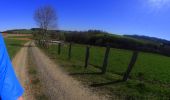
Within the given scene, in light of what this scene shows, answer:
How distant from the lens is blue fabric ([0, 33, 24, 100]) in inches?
55.0

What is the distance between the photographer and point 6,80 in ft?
4.65

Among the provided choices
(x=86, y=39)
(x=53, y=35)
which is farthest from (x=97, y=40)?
(x=53, y=35)

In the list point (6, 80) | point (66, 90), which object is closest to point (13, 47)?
point (66, 90)

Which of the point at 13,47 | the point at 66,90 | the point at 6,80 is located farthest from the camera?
the point at 13,47

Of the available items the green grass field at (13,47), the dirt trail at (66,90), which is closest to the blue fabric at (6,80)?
the dirt trail at (66,90)

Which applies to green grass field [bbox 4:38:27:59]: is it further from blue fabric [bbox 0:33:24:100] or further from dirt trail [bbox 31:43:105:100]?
blue fabric [bbox 0:33:24:100]

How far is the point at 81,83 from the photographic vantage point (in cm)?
1086

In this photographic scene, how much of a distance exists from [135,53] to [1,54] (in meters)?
10.9

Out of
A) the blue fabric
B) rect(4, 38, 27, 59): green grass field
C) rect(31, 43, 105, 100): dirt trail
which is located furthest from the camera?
rect(4, 38, 27, 59): green grass field

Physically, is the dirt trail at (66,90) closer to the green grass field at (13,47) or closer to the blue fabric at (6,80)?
the blue fabric at (6,80)

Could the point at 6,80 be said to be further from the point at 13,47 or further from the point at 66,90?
the point at 13,47

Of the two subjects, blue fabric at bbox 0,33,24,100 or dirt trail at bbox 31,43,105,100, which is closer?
blue fabric at bbox 0,33,24,100

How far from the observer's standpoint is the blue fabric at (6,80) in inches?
55.0

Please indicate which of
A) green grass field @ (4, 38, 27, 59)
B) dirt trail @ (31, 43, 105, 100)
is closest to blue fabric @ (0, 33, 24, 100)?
dirt trail @ (31, 43, 105, 100)
